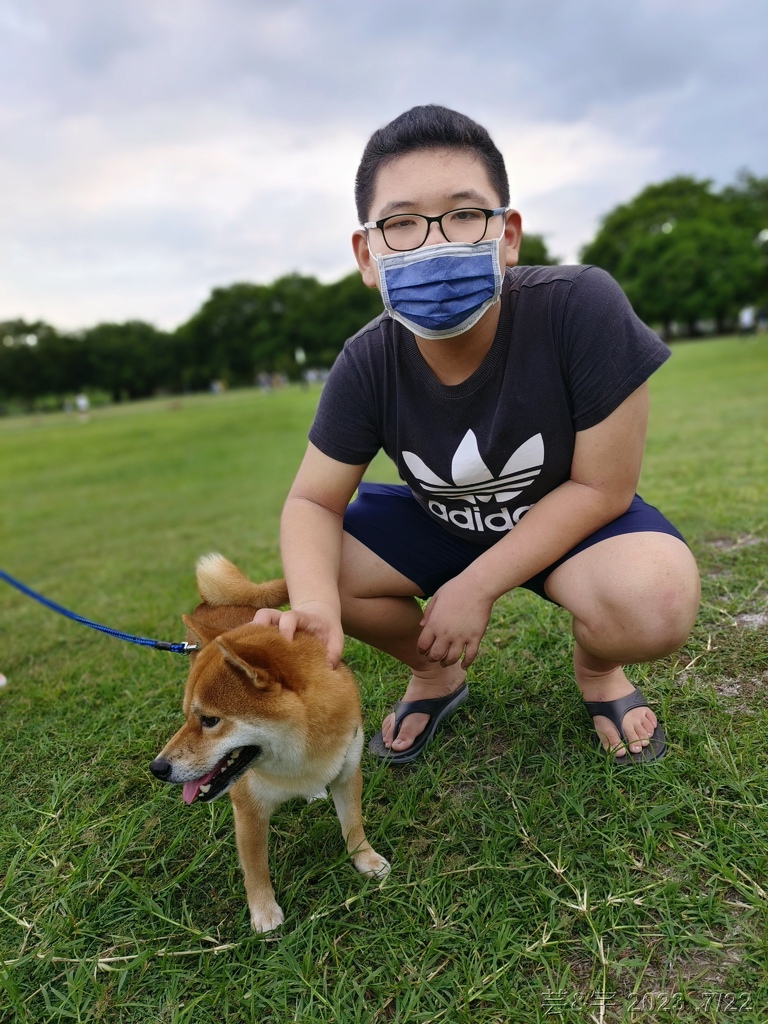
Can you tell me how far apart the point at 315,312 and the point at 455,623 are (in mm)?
67268

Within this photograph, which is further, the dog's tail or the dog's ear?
the dog's tail

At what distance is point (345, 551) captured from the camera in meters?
2.17

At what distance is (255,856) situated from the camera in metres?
1.60

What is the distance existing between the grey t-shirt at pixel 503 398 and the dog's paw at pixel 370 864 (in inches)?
36.0

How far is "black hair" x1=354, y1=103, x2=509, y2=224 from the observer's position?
1.71 m

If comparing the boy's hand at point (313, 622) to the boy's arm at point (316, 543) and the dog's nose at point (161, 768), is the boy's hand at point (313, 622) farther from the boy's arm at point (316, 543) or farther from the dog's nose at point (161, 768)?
the dog's nose at point (161, 768)

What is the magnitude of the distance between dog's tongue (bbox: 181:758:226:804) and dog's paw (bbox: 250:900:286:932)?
338mm

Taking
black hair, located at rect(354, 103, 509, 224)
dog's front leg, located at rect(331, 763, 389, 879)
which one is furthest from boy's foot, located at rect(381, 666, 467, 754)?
black hair, located at rect(354, 103, 509, 224)

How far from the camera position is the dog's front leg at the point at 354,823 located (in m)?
1.70

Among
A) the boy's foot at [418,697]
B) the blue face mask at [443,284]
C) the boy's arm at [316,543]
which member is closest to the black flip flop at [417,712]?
the boy's foot at [418,697]

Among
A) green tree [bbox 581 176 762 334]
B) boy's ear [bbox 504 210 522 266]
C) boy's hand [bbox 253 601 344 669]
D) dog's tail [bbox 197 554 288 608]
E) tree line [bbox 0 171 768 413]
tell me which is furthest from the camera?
tree line [bbox 0 171 768 413]

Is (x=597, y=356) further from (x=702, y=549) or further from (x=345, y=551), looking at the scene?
(x=702, y=549)

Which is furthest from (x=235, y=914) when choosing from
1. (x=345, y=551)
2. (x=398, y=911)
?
(x=345, y=551)

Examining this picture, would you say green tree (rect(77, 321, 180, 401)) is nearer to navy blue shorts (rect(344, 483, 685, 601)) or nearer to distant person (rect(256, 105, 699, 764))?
navy blue shorts (rect(344, 483, 685, 601))
